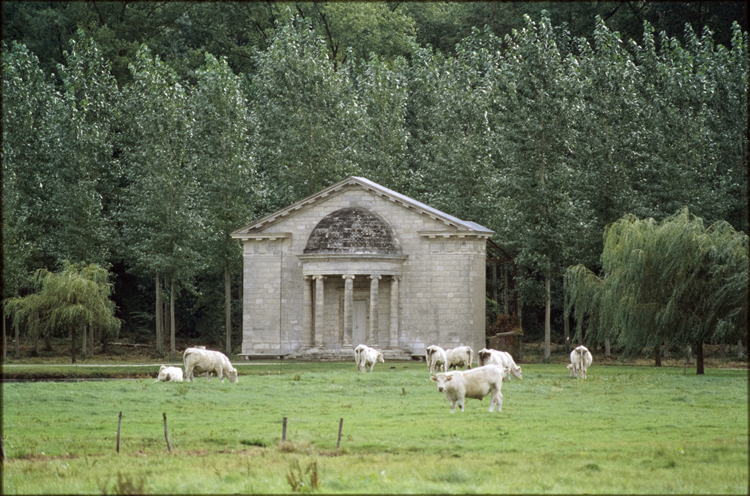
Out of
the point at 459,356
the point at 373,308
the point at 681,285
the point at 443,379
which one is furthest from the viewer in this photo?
the point at 373,308

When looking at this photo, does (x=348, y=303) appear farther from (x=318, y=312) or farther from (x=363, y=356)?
(x=363, y=356)

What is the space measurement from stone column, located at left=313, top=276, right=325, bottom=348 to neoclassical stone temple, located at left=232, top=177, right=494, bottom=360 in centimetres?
5

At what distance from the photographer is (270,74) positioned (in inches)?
2756

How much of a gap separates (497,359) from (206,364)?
1039 centimetres

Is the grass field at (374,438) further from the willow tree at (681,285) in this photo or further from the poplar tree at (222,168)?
the poplar tree at (222,168)

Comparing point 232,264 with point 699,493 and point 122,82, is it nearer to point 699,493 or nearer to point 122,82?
point 122,82

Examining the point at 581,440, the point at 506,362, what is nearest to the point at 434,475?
the point at 581,440

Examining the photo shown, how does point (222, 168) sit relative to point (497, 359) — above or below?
above

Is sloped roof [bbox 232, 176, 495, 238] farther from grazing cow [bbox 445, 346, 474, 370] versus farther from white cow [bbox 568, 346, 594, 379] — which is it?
white cow [bbox 568, 346, 594, 379]

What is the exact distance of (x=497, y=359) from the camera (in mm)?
34875

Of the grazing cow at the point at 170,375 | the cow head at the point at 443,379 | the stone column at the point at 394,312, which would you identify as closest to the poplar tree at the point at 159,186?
the stone column at the point at 394,312

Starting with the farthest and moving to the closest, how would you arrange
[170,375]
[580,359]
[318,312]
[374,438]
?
[318,312] < [580,359] < [170,375] < [374,438]

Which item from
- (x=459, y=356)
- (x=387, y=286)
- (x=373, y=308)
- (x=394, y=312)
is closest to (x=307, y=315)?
(x=373, y=308)

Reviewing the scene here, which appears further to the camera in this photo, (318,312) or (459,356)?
(318,312)
